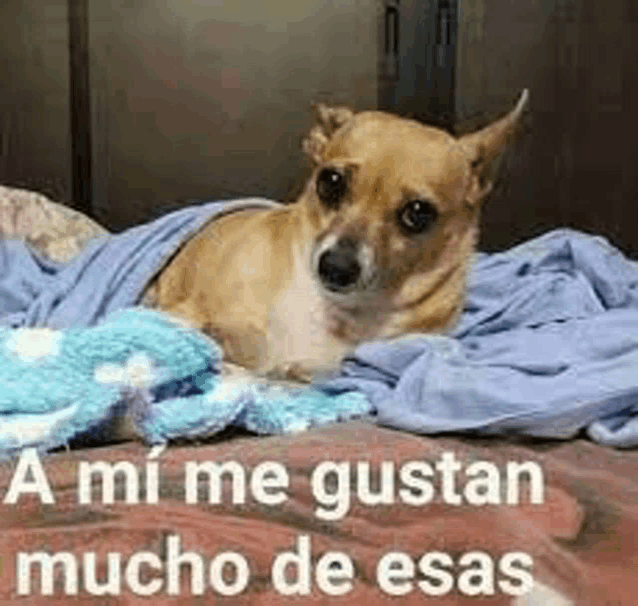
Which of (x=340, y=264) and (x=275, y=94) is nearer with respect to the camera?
(x=340, y=264)

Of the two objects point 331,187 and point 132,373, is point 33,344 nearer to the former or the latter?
point 132,373

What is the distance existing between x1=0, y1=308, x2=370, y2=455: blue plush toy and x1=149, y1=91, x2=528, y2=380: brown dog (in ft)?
0.94

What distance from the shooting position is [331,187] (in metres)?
1.64

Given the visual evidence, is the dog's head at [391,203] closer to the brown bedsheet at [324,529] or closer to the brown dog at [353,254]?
the brown dog at [353,254]

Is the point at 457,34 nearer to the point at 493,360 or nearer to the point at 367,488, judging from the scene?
the point at 493,360

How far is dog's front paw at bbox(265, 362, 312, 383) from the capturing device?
1.67 metres

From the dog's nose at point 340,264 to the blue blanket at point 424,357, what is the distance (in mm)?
94

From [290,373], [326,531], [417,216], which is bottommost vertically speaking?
[290,373]

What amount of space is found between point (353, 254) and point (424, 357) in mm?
155

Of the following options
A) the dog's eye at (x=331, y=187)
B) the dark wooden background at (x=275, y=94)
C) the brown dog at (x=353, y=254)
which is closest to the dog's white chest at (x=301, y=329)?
the brown dog at (x=353, y=254)

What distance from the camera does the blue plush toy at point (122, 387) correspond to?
126cm

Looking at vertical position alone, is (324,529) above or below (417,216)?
below

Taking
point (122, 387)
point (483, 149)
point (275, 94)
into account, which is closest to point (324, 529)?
point (122, 387)

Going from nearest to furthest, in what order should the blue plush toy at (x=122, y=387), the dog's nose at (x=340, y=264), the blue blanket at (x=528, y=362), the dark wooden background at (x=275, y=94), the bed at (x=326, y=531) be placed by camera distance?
1. the bed at (x=326, y=531)
2. the blue plush toy at (x=122, y=387)
3. the blue blanket at (x=528, y=362)
4. the dog's nose at (x=340, y=264)
5. the dark wooden background at (x=275, y=94)
